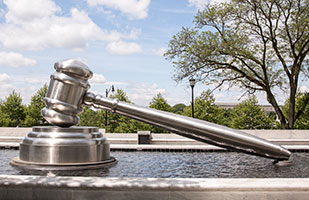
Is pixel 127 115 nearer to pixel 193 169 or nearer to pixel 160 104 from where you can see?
pixel 193 169

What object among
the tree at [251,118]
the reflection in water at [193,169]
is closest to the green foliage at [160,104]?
the tree at [251,118]

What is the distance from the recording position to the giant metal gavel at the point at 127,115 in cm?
343

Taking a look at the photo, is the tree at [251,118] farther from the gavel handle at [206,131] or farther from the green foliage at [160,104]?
the gavel handle at [206,131]

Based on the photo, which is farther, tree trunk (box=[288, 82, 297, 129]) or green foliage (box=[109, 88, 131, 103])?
green foliage (box=[109, 88, 131, 103])

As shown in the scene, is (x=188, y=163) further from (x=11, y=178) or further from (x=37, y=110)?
(x=37, y=110)

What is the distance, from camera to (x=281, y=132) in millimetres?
12953

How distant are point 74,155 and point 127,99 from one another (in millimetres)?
29382

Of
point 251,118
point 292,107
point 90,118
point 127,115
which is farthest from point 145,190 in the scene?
point 90,118

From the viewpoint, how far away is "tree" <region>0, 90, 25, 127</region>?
30016 millimetres

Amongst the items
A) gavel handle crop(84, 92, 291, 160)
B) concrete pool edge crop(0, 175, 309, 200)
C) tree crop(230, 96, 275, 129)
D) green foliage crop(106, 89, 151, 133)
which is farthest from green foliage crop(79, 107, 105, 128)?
concrete pool edge crop(0, 175, 309, 200)

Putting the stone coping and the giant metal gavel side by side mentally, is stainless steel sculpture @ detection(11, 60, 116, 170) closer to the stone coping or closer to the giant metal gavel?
the giant metal gavel

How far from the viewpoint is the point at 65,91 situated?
3885 mm

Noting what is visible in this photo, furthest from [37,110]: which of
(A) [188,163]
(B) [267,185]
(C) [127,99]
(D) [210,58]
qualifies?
(B) [267,185]

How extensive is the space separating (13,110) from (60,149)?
99.1 ft
